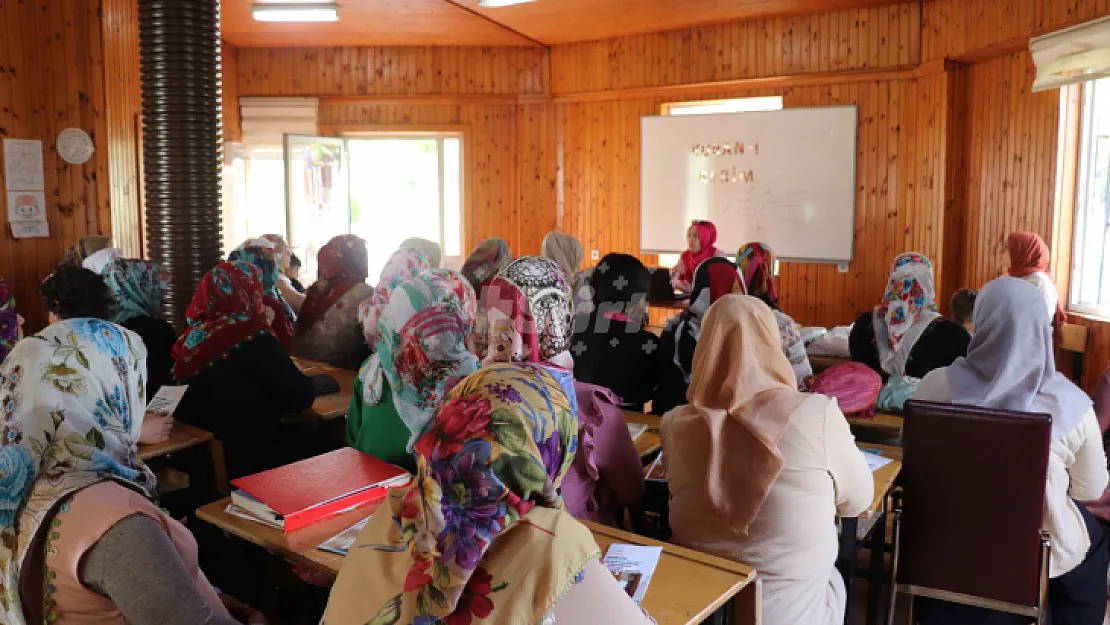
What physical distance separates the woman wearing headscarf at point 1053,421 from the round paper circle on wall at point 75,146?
5544 mm

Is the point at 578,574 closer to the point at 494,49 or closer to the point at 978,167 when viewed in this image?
the point at 978,167

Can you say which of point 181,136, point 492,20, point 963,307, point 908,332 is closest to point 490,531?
point 908,332

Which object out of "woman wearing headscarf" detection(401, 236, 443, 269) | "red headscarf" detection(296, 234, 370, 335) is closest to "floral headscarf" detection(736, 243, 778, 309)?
"woman wearing headscarf" detection(401, 236, 443, 269)

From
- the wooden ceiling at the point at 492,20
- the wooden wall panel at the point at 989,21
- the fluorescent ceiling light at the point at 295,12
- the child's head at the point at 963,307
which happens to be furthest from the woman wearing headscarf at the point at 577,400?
the fluorescent ceiling light at the point at 295,12

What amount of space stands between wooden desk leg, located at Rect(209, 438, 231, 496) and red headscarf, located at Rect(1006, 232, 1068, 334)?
16.0 ft

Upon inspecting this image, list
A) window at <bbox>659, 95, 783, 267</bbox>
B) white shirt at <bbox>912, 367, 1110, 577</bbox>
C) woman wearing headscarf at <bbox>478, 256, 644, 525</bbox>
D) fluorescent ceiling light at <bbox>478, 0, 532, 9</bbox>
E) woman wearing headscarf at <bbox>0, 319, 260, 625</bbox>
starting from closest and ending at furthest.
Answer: woman wearing headscarf at <bbox>0, 319, 260, 625</bbox> < woman wearing headscarf at <bbox>478, 256, 644, 525</bbox> < white shirt at <bbox>912, 367, 1110, 577</bbox> < fluorescent ceiling light at <bbox>478, 0, 532, 9</bbox> < window at <bbox>659, 95, 783, 267</bbox>

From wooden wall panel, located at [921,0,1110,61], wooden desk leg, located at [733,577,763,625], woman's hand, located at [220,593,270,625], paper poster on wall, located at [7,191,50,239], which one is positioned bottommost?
woman's hand, located at [220,593,270,625]

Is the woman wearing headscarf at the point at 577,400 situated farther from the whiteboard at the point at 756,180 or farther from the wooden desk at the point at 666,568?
the whiteboard at the point at 756,180

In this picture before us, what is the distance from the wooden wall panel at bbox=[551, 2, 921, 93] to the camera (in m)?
7.14

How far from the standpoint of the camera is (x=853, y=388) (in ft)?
11.0

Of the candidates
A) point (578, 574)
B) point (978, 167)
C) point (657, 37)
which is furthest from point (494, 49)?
point (578, 574)

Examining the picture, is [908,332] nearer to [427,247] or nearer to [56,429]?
[427,247]

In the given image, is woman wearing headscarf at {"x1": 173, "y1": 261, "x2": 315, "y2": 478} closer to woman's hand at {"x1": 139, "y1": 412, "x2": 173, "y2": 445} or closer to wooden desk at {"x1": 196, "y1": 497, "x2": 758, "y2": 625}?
woman's hand at {"x1": 139, "y1": 412, "x2": 173, "y2": 445}

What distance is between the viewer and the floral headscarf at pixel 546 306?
2554 millimetres
